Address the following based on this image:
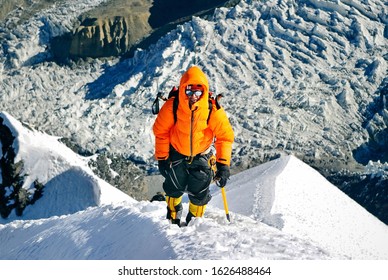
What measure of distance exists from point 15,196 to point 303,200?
41.5 ft

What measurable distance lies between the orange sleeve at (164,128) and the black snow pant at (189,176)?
20 cm

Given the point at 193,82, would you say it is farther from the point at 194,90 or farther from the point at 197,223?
the point at 197,223

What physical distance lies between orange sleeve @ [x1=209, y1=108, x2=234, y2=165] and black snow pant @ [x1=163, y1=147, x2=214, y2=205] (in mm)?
355

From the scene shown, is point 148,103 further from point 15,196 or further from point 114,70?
point 15,196

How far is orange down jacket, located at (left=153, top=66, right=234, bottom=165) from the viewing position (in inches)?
394

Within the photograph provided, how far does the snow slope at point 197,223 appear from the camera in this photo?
30.5 ft

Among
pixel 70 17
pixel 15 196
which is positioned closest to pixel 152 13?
pixel 70 17

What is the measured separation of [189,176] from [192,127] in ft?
3.66

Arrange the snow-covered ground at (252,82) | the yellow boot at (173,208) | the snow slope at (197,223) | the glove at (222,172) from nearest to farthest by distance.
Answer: the snow slope at (197,223) → the glove at (222,172) → the yellow boot at (173,208) → the snow-covered ground at (252,82)

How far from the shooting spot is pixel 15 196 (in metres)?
24.8

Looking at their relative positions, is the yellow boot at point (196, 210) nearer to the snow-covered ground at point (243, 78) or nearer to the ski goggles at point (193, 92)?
Result: the ski goggles at point (193, 92)

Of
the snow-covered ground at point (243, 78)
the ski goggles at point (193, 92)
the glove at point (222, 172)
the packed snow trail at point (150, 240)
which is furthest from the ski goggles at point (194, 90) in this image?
the snow-covered ground at point (243, 78)

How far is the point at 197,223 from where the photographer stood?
1036cm

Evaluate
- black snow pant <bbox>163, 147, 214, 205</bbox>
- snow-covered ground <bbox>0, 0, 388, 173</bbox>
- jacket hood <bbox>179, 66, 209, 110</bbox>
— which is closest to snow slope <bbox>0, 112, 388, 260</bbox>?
black snow pant <bbox>163, 147, 214, 205</bbox>
